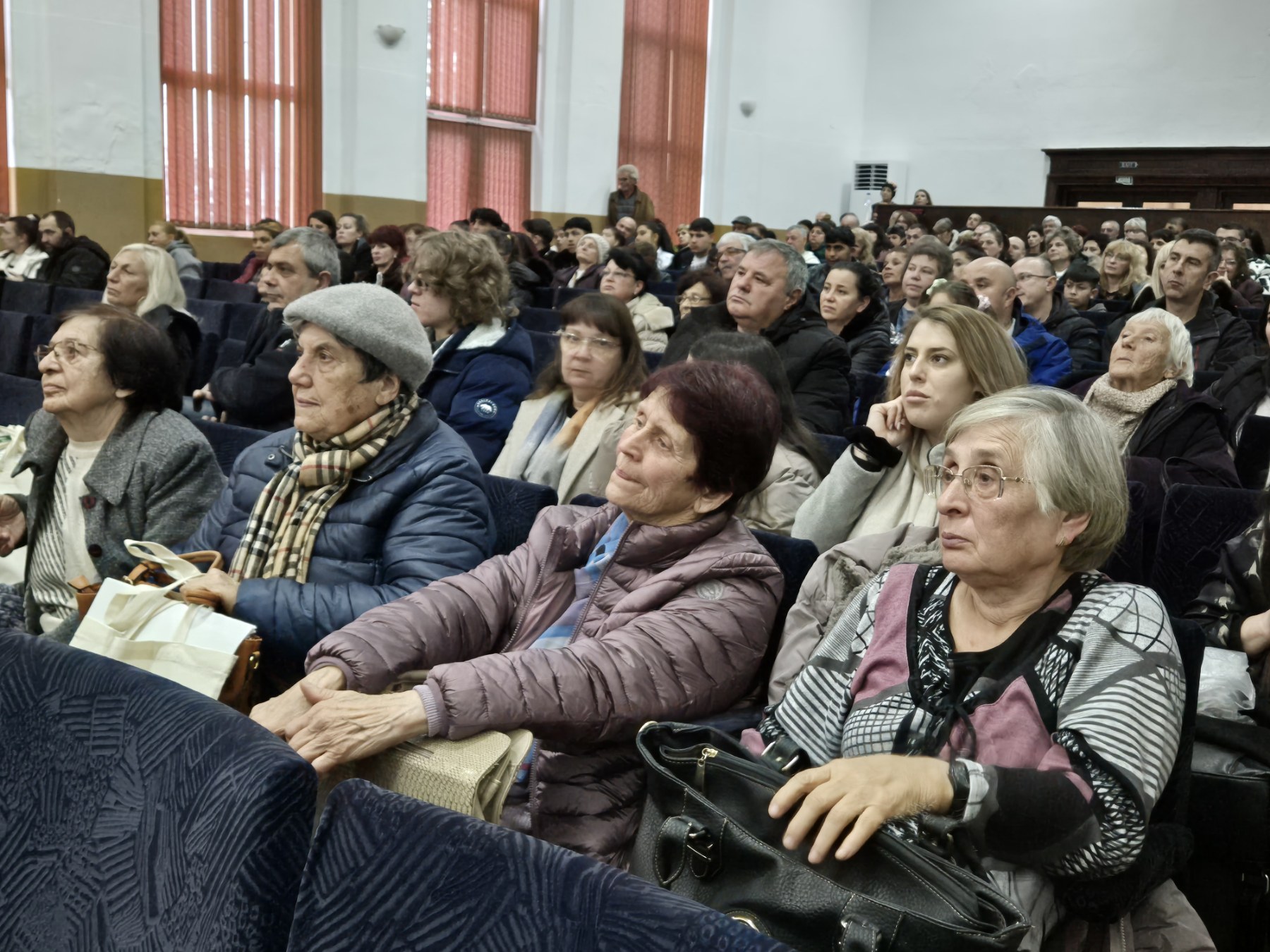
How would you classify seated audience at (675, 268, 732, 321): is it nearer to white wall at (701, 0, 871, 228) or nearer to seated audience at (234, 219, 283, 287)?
seated audience at (234, 219, 283, 287)

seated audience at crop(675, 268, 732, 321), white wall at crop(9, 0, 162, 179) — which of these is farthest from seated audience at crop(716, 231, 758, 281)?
white wall at crop(9, 0, 162, 179)

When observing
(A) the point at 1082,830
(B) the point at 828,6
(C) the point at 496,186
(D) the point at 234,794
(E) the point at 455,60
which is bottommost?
(A) the point at 1082,830

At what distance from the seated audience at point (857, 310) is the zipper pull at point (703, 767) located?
13.2 ft

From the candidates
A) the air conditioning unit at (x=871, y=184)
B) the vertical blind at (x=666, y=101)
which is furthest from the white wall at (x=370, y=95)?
the air conditioning unit at (x=871, y=184)

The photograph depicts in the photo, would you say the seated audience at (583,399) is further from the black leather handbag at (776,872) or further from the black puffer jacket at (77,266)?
the black puffer jacket at (77,266)

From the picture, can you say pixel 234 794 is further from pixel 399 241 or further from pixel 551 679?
pixel 399 241

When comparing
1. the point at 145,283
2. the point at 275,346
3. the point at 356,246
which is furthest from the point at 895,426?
the point at 356,246

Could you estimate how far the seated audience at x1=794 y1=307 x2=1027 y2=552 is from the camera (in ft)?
8.09

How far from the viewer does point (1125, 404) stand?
3.67m

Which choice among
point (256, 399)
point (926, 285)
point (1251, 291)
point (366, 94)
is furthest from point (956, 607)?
point (366, 94)

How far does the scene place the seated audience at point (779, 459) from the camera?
8.97ft

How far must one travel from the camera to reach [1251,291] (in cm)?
846

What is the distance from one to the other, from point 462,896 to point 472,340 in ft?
10.4

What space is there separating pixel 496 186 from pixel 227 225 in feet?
12.5
